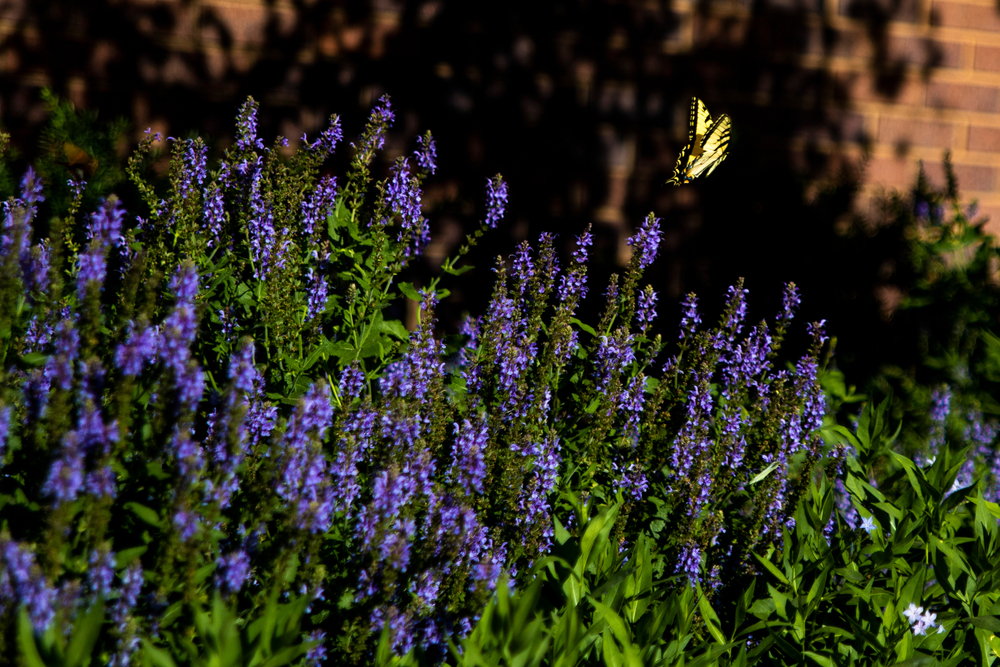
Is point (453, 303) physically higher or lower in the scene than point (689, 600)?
higher

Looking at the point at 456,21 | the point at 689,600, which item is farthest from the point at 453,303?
the point at 689,600

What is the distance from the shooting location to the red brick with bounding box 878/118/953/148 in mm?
4184

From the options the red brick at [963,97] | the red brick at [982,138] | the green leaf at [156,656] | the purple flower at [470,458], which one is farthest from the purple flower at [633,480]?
the red brick at [982,138]

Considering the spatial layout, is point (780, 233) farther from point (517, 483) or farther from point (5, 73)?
point (5, 73)

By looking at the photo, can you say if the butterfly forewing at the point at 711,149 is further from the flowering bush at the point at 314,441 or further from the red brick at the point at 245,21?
the red brick at the point at 245,21

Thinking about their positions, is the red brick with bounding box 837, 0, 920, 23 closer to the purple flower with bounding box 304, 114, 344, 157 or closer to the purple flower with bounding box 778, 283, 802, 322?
the purple flower with bounding box 778, 283, 802, 322

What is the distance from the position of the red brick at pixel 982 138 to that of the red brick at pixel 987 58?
31 cm

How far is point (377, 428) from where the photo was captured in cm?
187

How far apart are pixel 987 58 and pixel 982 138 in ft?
1.34

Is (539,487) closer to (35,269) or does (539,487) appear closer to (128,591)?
(128,591)

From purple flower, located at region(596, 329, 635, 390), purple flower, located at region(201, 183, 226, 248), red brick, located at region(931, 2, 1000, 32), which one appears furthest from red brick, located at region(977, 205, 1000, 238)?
purple flower, located at region(201, 183, 226, 248)

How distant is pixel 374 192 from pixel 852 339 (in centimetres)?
239

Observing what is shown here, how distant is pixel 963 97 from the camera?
425 cm

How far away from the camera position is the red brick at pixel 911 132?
13.7 ft
